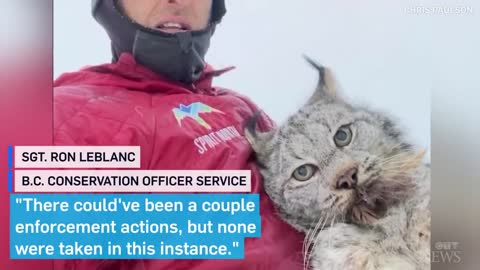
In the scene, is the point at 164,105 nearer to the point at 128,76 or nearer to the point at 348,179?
the point at 128,76

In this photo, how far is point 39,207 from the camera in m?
2.18

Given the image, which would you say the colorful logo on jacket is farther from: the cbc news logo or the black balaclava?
the cbc news logo

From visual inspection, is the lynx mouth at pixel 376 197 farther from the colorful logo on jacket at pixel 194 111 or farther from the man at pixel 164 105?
the colorful logo on jacket at pixel 194 111

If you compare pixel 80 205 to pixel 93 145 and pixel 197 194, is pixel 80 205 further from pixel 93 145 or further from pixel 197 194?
pixel 197 194

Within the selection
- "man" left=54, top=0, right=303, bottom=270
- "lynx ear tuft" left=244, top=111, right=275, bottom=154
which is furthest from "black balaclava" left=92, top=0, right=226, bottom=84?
"lynx ear tuft" left=244, top=111, right=275, bottom=154

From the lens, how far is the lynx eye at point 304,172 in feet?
7.27

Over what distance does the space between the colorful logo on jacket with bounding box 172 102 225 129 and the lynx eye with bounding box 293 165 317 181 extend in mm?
350

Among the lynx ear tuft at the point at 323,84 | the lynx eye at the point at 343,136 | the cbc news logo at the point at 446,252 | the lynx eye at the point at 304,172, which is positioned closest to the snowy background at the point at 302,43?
the lynx ear tuft at the point at 323,84

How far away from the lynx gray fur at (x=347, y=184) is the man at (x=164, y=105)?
3.2 inches

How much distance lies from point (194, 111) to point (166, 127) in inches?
4.6

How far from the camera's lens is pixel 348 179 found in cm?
221

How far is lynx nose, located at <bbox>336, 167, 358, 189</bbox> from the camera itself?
2.21m

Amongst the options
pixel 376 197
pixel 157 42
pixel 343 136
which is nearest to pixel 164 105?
pixel 157 42
